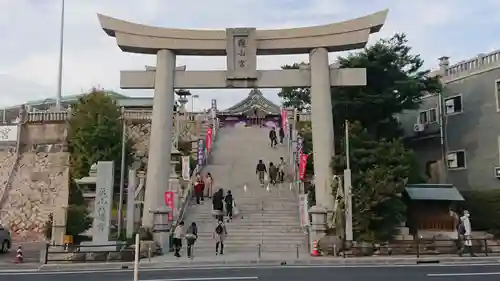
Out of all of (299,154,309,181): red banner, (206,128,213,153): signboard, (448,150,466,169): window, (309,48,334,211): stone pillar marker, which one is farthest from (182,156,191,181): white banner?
(448,150,466,169): window

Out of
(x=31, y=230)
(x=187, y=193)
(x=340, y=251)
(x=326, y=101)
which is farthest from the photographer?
(x=31, y=230)

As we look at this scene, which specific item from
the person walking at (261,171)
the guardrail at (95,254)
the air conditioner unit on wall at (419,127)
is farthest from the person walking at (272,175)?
the guardrail at (95,254)

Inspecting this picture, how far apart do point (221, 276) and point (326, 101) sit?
12.7m

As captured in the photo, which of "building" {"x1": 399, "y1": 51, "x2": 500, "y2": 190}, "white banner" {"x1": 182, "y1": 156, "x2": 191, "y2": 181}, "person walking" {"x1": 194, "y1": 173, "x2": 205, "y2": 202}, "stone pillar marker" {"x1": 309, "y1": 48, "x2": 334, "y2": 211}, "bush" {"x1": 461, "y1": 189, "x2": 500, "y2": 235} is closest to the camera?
"stone pillar marker" {"x1": 309, "y1": 48, "x2": 334, "y2": 211}

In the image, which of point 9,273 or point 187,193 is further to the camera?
point 187,193

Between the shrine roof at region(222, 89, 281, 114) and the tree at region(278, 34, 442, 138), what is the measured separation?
102 ft

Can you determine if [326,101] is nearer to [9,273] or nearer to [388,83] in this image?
[388,83]

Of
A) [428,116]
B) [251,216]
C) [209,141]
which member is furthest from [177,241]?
[428,116]

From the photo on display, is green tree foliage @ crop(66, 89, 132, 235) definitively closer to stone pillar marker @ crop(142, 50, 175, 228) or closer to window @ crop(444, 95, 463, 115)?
stone pillar marker @ crop(142, 50, 175, 228)

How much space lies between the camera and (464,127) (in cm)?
3262

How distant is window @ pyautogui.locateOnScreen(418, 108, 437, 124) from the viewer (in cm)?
3544

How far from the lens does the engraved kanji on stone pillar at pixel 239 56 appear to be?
25.8m

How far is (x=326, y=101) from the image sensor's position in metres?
25.8

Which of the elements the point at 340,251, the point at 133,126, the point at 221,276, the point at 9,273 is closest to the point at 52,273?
the point at 9,273
